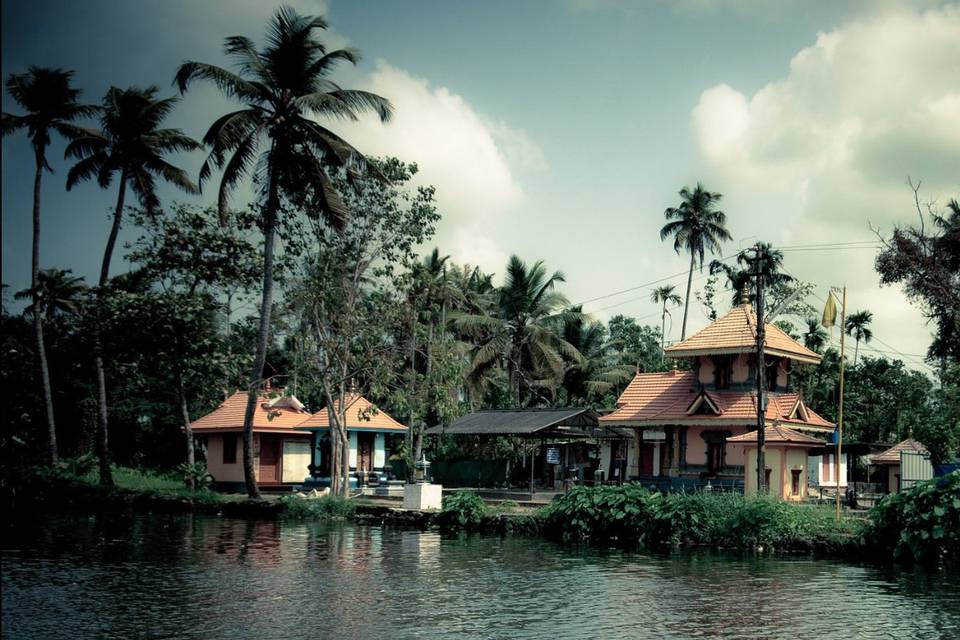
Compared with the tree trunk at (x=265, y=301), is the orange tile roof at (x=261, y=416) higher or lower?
lower

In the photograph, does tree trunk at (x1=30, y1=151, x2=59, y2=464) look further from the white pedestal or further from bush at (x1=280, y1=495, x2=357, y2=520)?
the white pedestal

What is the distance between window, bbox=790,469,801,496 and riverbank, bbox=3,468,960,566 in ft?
20.0

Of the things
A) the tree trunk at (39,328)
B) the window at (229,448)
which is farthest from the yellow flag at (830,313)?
the tree trunk at (39,328)

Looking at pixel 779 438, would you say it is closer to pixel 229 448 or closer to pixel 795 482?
pixel 795 482

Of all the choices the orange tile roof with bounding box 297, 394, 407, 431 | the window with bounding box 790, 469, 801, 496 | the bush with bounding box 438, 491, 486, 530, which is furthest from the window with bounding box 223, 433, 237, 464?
the window with bounding box 790, 469, 801, 496

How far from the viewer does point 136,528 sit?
2900 centimetres

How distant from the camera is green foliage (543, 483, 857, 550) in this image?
24.8m

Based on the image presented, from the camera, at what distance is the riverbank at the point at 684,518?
22734 mm

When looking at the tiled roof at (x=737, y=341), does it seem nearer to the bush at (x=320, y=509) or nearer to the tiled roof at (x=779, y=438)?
the tiled roof at (x=779, y=438)

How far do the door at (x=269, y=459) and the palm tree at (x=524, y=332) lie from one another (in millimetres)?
11949

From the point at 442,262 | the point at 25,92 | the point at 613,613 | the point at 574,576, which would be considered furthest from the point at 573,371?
the point at 613,613

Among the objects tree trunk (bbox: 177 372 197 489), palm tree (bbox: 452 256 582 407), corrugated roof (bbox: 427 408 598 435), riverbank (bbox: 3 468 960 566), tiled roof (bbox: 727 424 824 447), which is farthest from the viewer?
palm tree (bbox: 452 256 582 407)

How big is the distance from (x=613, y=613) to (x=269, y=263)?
2189 centimetres

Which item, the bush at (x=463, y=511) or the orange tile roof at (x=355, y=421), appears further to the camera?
the orange tile roof at (x=355, y=421)
